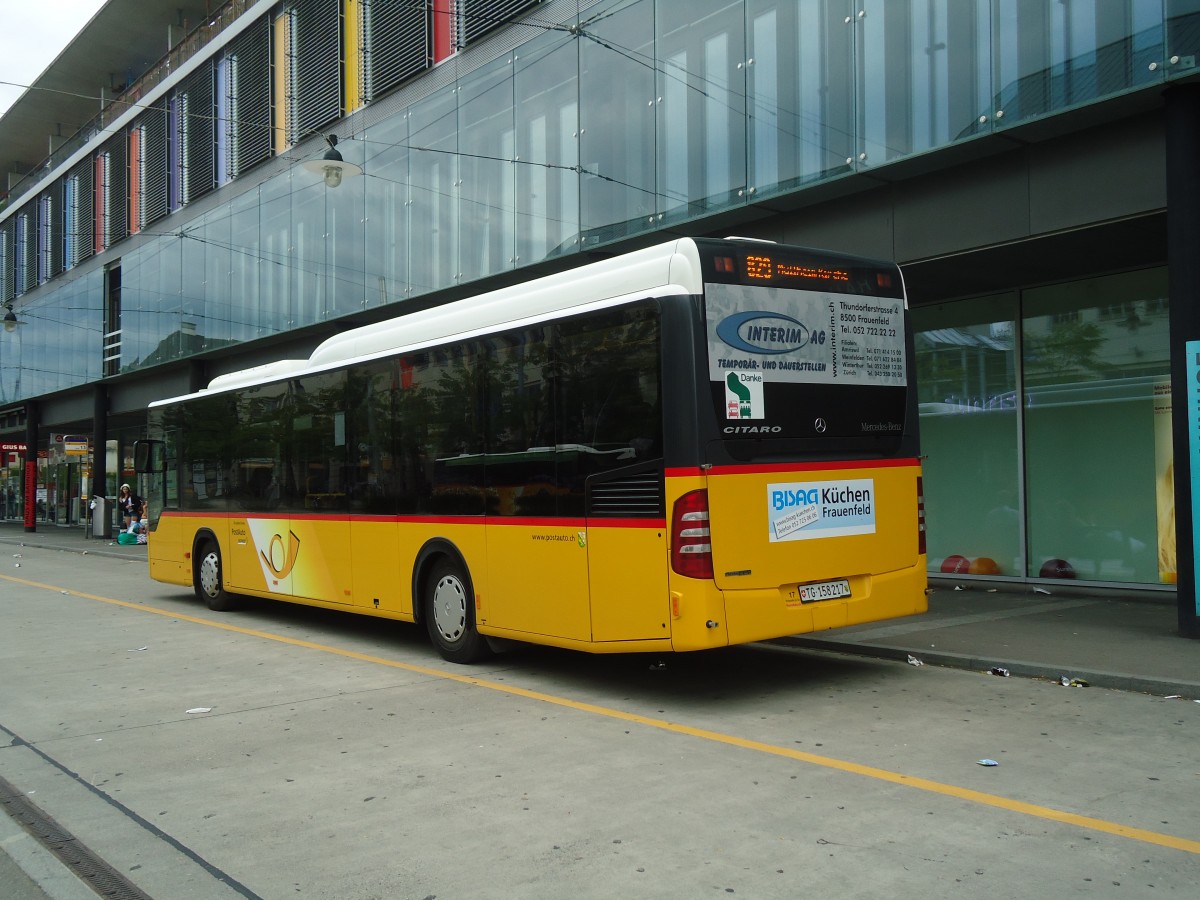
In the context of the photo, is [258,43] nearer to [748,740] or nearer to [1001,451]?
[1001,451]

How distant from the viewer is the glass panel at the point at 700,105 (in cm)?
1384

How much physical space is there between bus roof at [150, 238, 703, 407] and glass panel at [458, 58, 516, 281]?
6.79 metres

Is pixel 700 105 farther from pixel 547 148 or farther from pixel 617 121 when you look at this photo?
pixel 547 148

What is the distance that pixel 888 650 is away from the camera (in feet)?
31.3

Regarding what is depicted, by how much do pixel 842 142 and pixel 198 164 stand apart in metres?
22.6

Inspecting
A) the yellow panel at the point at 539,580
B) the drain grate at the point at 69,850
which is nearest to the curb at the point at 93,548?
the yellow panel at the point at 539,580

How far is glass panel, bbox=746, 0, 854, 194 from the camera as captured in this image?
12609 mm

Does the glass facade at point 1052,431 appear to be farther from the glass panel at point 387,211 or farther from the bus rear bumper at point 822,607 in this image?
the glass panel at point 387,211

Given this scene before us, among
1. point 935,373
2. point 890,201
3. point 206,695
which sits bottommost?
point 206,695

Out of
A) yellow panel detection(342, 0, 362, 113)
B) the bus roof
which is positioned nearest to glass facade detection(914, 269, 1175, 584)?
the bus roof

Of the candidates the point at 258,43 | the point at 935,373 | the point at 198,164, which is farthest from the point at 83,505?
the point at 935,373

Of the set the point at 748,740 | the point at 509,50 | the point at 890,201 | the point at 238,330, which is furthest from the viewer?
the point at 238,330

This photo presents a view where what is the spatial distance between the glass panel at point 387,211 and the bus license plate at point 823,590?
47.1 ft

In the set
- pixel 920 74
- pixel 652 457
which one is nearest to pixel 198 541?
pixel 652 457
